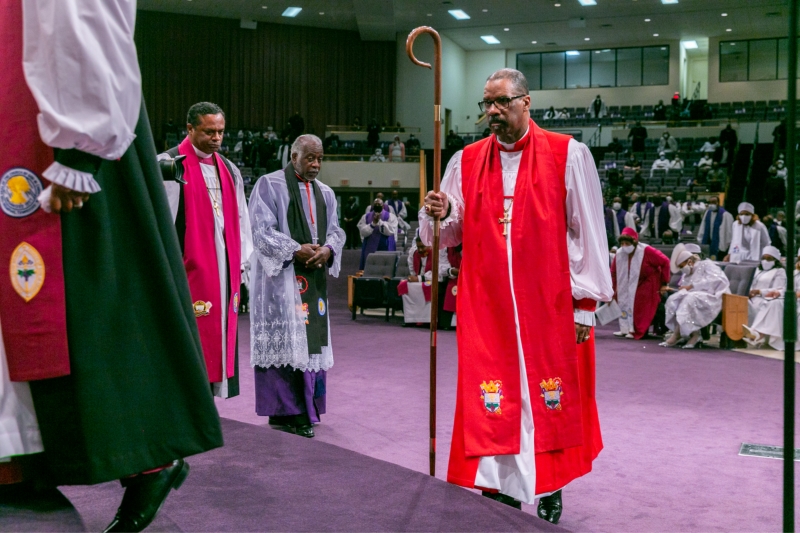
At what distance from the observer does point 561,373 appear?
3.04 m

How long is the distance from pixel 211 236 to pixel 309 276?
1.05m

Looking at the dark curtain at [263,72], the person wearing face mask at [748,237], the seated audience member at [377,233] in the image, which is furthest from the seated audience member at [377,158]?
the person wearing face mask at [748,237]

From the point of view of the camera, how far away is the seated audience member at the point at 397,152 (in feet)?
74.1

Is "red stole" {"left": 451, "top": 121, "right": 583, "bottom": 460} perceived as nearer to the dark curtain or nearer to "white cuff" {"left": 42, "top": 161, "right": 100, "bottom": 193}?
"white cuff" {"left": 42, "top": 161, "right": 100, "bottom": 193}

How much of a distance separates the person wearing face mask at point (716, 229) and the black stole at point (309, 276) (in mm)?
11538

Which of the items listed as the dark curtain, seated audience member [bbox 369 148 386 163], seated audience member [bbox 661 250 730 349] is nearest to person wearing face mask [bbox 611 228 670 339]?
seated audience member [bbox 661 250 730 349]

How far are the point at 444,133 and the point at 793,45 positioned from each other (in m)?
26.2

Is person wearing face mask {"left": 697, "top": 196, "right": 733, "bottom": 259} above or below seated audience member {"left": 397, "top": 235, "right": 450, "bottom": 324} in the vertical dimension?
above

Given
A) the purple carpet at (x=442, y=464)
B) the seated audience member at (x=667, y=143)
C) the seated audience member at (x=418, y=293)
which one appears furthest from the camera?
the seated audience member at (x=667, y=143)

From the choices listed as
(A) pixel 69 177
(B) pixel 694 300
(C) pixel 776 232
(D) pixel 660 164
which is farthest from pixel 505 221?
(D) pixel 660 164

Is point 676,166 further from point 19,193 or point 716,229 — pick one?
point 19,193

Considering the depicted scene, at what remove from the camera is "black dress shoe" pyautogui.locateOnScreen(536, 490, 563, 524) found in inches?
124

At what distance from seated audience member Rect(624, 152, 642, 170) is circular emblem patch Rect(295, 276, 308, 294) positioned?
16956 mm

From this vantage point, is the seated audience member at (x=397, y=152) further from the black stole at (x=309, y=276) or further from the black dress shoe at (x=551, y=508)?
the black dress shoe at (x=551, y=508)
